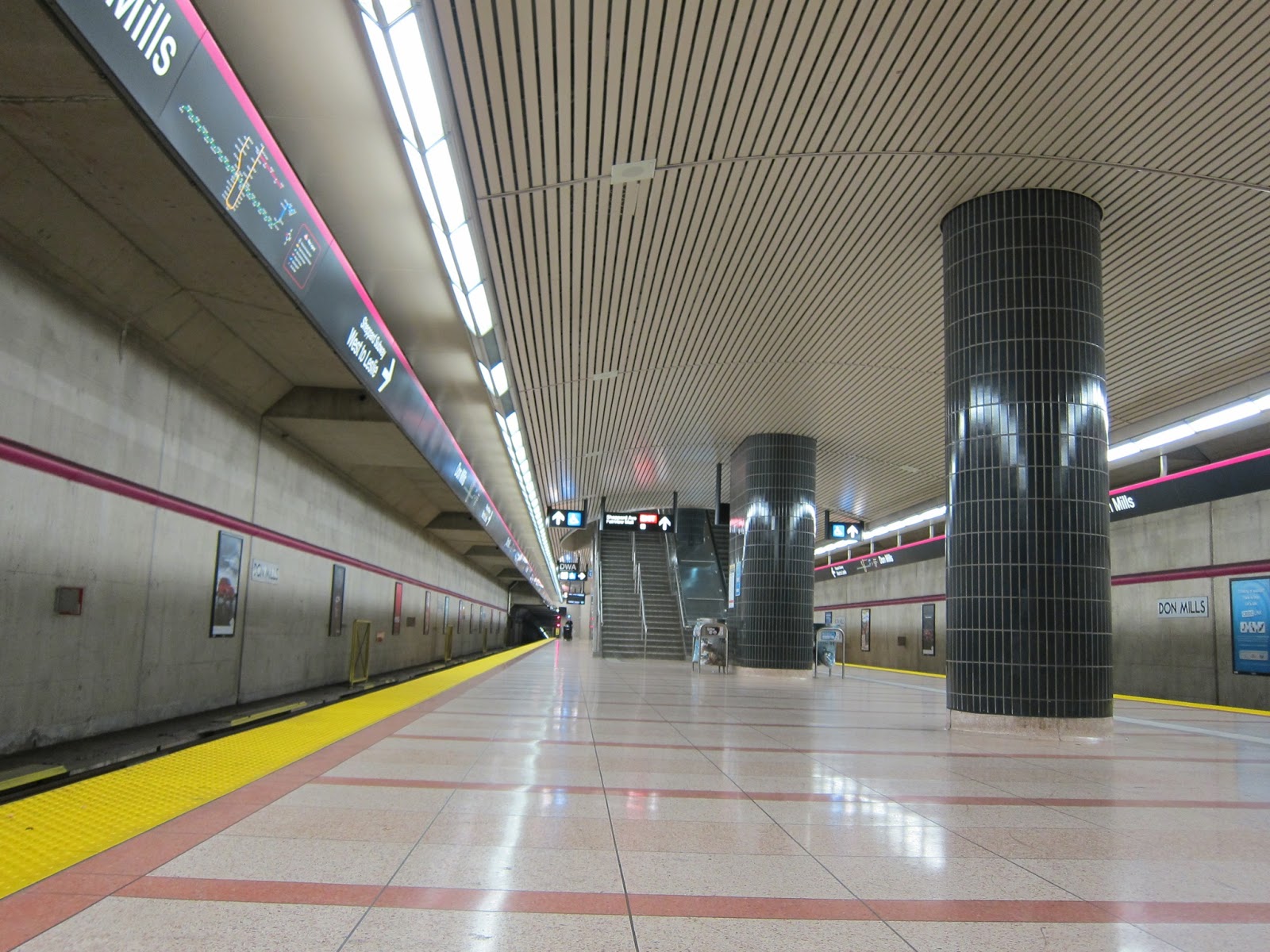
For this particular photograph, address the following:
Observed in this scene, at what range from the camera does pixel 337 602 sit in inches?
514

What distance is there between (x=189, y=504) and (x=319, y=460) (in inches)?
163

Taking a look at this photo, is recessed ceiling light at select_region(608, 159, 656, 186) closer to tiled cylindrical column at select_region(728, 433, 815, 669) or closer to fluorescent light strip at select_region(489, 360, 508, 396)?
fluorescent light strip at select_region(489, 360, 508, 396)

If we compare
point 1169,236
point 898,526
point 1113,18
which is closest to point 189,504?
point 1113,18

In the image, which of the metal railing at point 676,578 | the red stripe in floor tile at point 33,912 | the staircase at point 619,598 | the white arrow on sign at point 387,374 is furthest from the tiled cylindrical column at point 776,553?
the red stripe in floor tile at point 33,912

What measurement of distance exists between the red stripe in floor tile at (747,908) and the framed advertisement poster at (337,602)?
10.6m

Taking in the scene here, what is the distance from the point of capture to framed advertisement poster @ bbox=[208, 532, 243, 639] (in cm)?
854

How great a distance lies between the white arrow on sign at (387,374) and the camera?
8883 mm

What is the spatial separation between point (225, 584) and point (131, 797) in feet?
15.3

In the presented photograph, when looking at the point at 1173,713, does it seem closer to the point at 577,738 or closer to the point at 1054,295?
the point at 1054,295

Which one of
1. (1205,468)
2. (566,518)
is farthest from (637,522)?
(1205,468)

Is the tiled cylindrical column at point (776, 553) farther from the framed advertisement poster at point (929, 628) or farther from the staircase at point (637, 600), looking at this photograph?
the framed advertisement poster at point (929, 628)

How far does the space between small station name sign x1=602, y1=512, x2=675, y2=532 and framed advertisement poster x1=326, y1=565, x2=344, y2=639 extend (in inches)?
400

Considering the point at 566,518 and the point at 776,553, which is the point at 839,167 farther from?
the point at 566,518

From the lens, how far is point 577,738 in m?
→ 7.18
